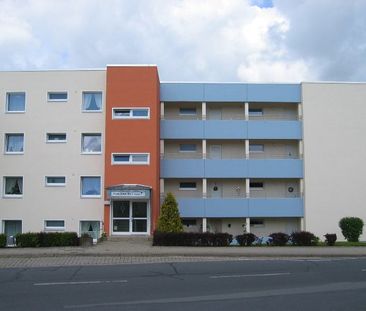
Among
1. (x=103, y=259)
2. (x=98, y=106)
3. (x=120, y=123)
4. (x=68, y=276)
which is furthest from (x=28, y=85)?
(x=68, y=276)

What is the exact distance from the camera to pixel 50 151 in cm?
3369

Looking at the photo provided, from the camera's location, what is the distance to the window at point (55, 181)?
109ft

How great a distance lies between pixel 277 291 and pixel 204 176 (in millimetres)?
Result: 24843

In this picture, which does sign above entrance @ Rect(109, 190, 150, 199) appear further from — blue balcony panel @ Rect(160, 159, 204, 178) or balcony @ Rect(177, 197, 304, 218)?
balcony @ Rect(177, 197, 304, 218)

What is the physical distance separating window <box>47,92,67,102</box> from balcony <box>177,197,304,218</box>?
10.2 m

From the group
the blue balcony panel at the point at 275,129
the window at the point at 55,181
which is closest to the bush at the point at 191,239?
the window at the point at 55,181

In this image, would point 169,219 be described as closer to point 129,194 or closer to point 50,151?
point 129,194

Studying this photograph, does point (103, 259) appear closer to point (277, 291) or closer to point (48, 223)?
point (277, 291)

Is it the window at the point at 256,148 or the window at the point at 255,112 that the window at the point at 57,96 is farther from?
the window at the point at 256,148

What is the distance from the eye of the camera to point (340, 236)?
35.4 metres

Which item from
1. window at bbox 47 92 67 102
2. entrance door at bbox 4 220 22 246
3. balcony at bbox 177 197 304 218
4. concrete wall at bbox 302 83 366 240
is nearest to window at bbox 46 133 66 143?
window at bbox 47 92 67 102

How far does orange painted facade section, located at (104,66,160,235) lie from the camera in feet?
105

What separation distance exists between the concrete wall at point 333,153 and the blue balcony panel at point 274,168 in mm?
745

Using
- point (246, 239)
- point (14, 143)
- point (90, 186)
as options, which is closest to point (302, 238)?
point (246, 239)
